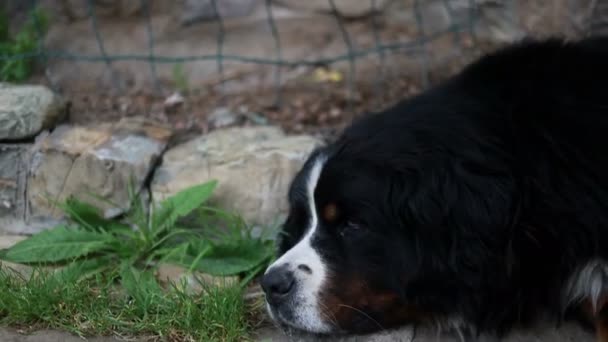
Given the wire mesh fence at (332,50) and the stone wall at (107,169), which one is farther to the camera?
the wire mesh fence at (332,50)

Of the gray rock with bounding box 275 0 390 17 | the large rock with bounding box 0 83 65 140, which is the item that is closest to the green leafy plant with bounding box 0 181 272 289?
the large rock with bounding box 0 83 65 140

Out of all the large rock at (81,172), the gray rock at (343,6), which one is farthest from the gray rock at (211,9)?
the large rock at (81,172)

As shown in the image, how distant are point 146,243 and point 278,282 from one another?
2.72ft

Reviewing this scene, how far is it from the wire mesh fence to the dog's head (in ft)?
5.84

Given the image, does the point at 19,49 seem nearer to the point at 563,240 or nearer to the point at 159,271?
the point at 159,271

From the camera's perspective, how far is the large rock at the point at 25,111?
12.8 feet

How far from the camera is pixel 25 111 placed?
393cm

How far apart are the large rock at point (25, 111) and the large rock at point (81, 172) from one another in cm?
9

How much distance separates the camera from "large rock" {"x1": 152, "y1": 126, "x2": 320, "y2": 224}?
151 inches

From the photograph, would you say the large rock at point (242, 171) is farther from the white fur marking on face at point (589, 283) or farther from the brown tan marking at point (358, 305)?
the white fur marking on face at point (589, 283)

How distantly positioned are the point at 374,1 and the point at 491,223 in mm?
2380

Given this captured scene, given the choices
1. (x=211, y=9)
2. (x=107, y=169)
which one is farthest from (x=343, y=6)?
(x=107, y=169)

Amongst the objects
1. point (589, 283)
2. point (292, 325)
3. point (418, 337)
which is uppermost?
point (589, 283)

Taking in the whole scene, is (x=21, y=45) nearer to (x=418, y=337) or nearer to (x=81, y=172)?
(x=81, y=172)
